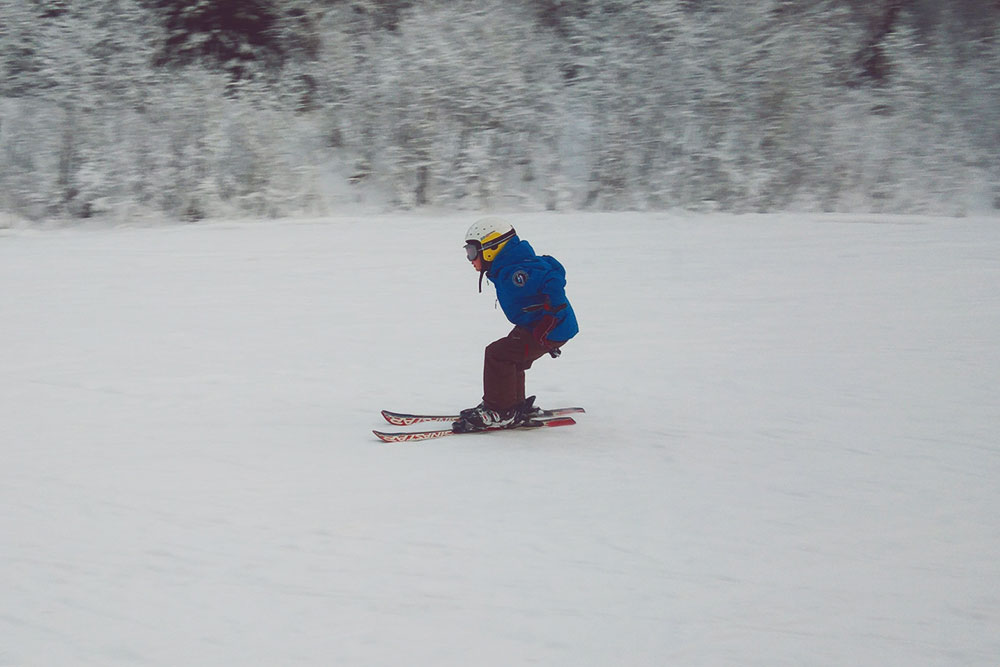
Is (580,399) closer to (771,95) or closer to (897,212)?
(897,212)

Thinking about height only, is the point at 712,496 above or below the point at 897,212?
above

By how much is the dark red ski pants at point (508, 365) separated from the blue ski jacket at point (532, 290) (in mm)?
97

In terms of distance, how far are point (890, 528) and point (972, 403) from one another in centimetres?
256

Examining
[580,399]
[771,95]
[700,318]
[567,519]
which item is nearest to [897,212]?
[771,95]

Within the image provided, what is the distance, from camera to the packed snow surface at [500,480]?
3.37m

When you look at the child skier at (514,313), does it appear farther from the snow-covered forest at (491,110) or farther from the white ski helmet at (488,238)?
the snow-covered forest at (491,110)

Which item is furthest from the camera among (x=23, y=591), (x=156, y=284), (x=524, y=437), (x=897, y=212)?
(x=897, y=212)

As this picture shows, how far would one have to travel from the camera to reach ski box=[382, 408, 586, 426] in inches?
230

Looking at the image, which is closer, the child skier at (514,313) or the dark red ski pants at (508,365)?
the child skier at (514,313)

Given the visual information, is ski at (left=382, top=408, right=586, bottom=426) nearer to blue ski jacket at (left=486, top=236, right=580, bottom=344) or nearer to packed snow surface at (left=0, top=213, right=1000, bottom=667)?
packed snow surface at (left=0, top=213, right=1000, bottom=667)

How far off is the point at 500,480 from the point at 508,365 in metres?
0.88

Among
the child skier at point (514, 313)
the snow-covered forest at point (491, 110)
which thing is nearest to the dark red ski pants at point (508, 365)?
the child skier at point (514, 313)

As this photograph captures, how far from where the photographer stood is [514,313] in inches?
217

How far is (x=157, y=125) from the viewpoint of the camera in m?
15.9
